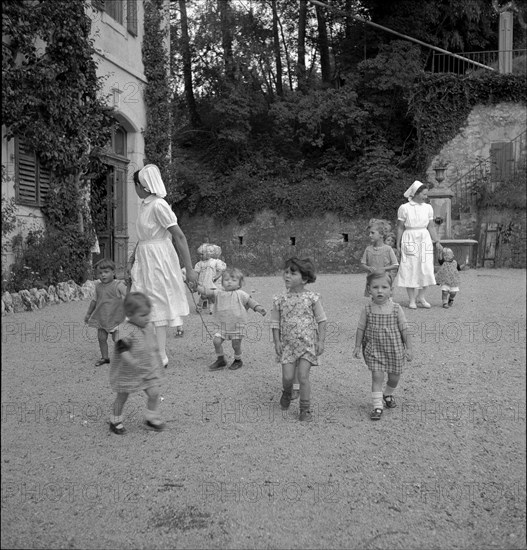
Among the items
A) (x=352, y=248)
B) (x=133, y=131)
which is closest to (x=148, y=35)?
(x=133, y=131)

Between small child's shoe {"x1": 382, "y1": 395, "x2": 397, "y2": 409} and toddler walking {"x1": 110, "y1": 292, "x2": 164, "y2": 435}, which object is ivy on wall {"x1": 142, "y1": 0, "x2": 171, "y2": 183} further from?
toddler walking {"x1": 110, "y1": 292, "x2": 164, "y2": 435}

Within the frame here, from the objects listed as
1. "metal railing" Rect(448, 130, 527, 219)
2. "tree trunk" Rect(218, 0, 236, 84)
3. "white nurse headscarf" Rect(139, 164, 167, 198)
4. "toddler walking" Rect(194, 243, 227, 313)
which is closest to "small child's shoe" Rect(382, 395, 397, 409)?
"white nurse headscarf" Rect(139, 164, 167, 198)

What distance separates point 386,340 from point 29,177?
26.1ft

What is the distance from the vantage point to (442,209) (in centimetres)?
1469

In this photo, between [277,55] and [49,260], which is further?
[277,55]

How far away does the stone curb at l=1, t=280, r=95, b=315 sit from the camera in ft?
27.5

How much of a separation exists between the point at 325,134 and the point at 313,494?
1720 cm

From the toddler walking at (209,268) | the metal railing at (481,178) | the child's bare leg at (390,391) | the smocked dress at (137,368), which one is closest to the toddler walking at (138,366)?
the smocked dress at (137,368)

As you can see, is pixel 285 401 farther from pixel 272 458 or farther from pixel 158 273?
pixel 158 273

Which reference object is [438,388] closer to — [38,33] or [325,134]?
[38,33]

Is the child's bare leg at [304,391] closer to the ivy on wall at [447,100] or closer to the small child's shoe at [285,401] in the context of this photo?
the small child's shoe at [285,401]

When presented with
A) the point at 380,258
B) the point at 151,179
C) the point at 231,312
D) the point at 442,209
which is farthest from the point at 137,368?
the point at 442,209

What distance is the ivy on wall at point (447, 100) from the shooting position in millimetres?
17219

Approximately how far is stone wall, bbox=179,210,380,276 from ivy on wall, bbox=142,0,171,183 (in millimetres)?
4048
